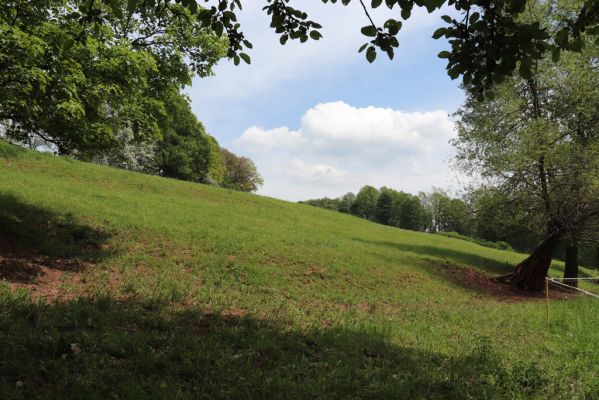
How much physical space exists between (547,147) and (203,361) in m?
19.1

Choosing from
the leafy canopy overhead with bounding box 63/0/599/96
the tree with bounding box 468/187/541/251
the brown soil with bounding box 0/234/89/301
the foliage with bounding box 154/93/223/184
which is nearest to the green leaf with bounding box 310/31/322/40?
the leafy canopy overhead with bounding box 63/0/599/96

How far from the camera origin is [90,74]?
37.8 ft

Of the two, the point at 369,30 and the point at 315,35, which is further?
the point at 315,35

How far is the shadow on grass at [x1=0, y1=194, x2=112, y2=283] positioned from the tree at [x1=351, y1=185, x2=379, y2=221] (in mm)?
129046

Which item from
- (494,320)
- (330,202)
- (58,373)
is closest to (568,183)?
(494,320)

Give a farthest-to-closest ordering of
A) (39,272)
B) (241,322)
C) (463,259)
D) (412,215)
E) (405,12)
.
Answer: (412,215) < (463,259) < (39,272) < (241,322) < (405,12)

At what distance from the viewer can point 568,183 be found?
19375mm

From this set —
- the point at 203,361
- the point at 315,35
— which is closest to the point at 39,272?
the point at 203,361

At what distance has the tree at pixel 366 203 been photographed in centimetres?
14412

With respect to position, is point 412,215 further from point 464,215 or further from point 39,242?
point 39,242

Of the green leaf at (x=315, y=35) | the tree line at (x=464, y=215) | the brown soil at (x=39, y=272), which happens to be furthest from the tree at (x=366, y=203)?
the green leaf at (x=315, y=35)

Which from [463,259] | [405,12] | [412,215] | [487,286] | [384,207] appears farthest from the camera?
[384,207]

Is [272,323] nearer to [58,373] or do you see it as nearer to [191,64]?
[58,373]

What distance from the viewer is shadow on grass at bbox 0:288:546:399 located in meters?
5.05
